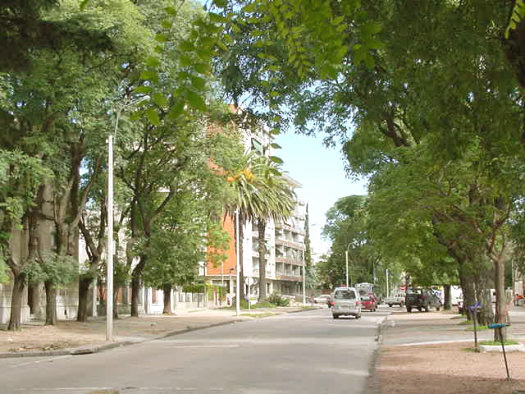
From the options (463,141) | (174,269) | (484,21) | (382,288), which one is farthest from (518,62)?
(382,288)

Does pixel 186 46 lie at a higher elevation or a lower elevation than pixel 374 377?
higher

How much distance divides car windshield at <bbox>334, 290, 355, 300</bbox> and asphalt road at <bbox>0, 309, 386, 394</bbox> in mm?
20319

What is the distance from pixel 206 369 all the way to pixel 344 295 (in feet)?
98.4

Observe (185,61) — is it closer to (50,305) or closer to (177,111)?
(177,111)

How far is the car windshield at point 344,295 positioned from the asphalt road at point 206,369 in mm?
20319

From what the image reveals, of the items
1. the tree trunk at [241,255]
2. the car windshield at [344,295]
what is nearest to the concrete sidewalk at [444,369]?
the car windshield at [344,295]

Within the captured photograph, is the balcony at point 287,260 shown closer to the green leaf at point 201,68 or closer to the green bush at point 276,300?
the green bush at point 276,300

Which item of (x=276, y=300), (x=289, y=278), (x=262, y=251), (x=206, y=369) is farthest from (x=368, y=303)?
(x=289, y=278)

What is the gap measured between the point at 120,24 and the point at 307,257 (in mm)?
97903

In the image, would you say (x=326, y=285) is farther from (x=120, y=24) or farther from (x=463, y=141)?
(x=463, y=141)

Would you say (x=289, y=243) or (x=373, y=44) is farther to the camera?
(x=289, y=243)

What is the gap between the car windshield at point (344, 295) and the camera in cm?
4419

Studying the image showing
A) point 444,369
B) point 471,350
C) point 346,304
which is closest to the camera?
point 444,369

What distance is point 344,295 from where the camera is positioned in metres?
44.4
